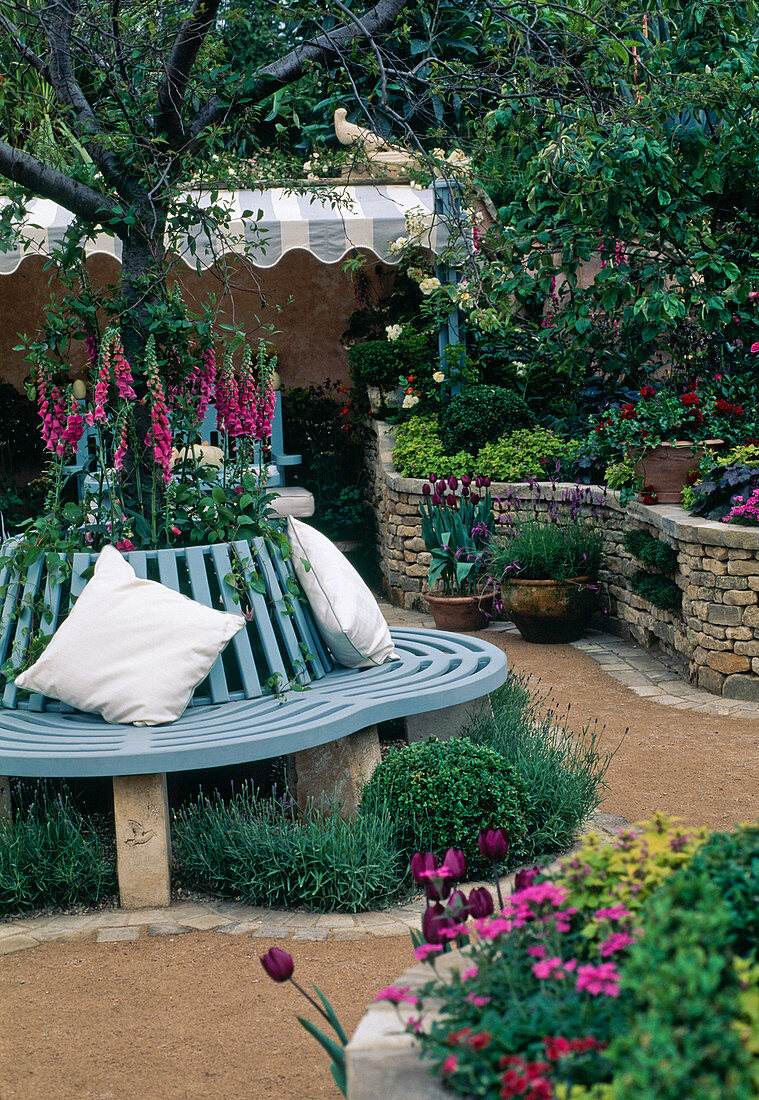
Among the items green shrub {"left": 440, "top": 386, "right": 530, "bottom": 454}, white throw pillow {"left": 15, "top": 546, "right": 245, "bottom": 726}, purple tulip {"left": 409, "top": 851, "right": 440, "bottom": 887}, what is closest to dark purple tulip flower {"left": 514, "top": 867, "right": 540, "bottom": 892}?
purple tulip {"left": 409, "top": 851, "right": 440, "bottom": 887}

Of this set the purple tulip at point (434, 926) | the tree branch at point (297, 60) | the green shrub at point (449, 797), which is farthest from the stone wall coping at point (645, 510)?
the purple tulip at point (434, 926)

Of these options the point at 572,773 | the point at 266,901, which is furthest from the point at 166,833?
the point at 572,773

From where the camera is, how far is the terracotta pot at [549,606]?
6.82m

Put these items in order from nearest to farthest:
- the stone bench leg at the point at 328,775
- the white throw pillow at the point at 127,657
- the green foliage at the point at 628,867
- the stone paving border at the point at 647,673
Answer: the green foliage at the point at 628,867 → the white throw pillow at the point at 127,657 → the stone bench leg at the point at 328,775 → the stone paving border at the point at 647,673

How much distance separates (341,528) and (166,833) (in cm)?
688

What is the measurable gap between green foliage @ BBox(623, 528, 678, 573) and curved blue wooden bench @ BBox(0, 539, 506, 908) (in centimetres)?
213

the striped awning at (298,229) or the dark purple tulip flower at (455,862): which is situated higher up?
the striped awning at (298,229)

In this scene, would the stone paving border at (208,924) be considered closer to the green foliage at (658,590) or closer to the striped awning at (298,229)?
the green foliage at (658,590)

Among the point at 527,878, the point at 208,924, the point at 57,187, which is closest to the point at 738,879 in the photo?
the point at 527,878

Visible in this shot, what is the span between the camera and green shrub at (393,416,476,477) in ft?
25.9

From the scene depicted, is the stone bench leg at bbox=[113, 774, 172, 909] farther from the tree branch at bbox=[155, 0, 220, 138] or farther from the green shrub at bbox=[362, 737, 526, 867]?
the tree branch at bbox=[155, 0, 220, 138]

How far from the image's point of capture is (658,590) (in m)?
6.16

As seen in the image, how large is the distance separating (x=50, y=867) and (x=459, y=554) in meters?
4.42

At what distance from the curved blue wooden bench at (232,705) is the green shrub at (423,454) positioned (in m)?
3.67
